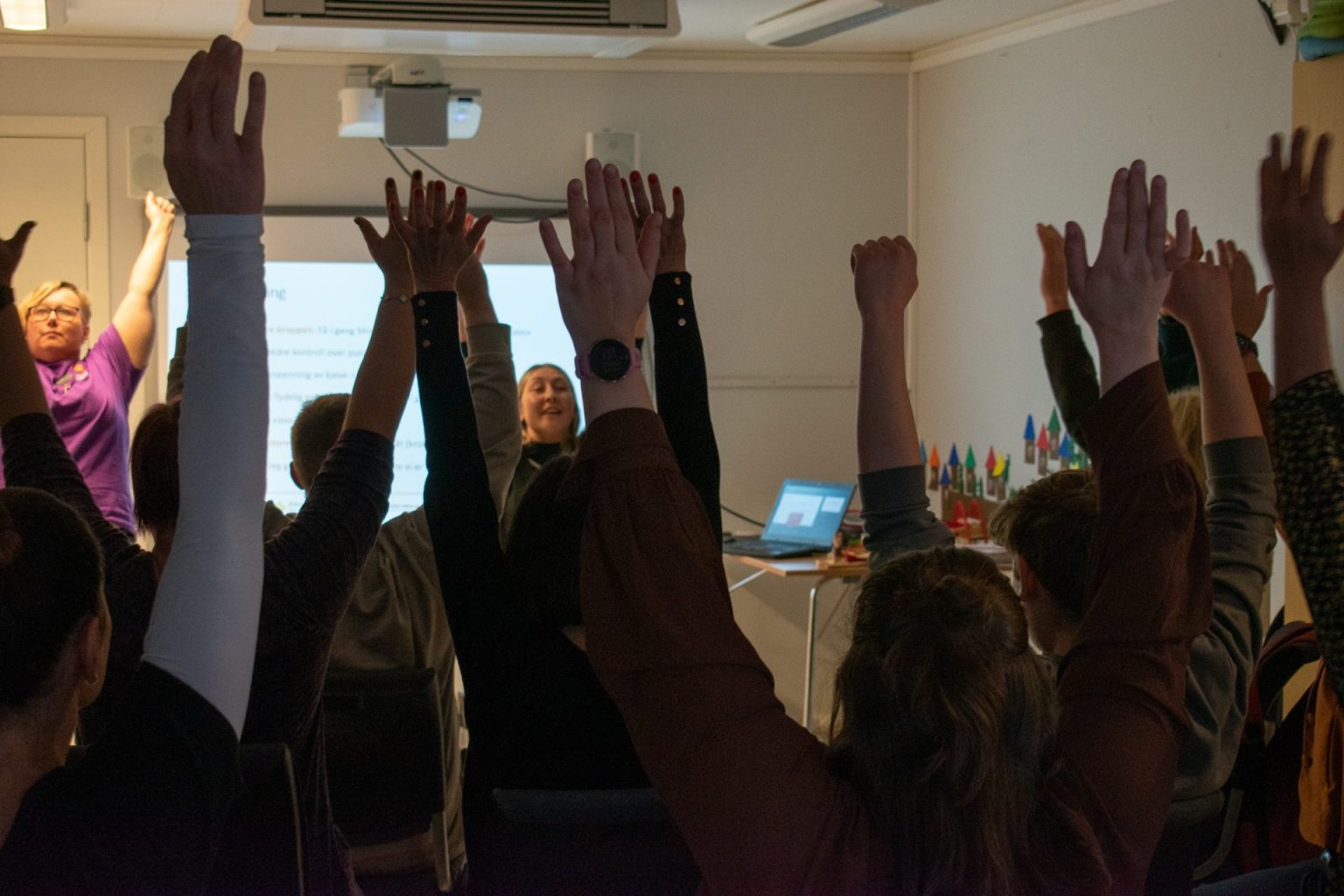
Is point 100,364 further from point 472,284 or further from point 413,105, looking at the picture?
point 472,284

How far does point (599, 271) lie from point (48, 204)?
454 centimetres

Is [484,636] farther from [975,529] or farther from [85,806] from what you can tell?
[975,529]

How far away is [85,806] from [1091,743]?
0.71m

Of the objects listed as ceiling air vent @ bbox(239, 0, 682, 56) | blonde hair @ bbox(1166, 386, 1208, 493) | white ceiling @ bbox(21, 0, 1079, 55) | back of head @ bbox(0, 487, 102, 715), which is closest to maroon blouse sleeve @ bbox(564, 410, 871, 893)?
back of head @ bbox(0, 487, 102, 715)

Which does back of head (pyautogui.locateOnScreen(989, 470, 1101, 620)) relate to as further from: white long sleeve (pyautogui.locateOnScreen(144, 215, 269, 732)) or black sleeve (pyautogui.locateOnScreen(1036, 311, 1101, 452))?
white long sleeve (pyautogui.locateOnScreen(144, 215, 269, 732))

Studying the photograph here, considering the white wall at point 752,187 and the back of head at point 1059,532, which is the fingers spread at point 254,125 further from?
the white wall at point 752,187

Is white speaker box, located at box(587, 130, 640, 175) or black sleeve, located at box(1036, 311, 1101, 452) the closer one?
black sleeve, located at box(1036, 311, 1101, 452)

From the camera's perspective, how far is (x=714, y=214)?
5387 millimetres

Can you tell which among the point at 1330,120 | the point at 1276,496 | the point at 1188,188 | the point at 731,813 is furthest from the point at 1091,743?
the point at 1188,188

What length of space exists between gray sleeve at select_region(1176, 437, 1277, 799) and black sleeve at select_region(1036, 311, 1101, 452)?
0.72m

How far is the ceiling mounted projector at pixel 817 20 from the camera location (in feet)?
12.9

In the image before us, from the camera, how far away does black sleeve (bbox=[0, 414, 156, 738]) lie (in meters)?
1.30

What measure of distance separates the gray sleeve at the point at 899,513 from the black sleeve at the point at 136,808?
697 millimetres

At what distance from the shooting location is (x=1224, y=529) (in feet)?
4.38
